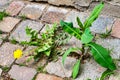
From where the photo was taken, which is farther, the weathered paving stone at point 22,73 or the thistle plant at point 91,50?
the weathered paving stone at point 22,73

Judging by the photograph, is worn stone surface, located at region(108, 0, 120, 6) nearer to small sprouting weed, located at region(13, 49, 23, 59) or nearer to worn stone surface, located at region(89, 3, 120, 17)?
worn stone surface, located at region(89, 3, 120, 17)

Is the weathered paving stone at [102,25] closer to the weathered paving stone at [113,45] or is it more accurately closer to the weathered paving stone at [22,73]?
the weathered paving stone at [113,45]

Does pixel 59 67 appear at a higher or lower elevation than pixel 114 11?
lower

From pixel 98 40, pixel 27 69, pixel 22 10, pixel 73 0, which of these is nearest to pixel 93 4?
pixel 73 0

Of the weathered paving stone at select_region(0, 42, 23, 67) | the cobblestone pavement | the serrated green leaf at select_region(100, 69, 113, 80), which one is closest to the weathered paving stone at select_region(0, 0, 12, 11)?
the cobblestone pavement

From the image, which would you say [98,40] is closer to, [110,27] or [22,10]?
[110,27]

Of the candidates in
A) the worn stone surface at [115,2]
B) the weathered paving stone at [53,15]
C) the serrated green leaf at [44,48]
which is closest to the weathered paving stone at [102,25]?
the worn stone surface at [115,2]

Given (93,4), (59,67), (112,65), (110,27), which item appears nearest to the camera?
(112,65)
